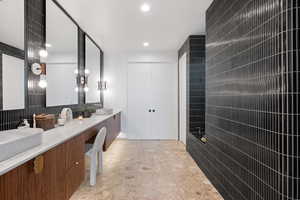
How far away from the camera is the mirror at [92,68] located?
4455 millimetres

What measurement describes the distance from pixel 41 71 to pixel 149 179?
2088 mm

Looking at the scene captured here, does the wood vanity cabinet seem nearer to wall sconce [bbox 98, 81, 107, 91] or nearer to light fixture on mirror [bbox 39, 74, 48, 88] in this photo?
light fixture on mirror [bbox 39, 74, 48, 88]

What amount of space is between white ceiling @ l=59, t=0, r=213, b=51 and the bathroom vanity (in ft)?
6.18

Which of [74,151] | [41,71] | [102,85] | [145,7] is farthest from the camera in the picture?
[102,85]

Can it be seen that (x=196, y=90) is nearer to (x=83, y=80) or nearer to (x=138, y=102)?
(x=138, y=102)

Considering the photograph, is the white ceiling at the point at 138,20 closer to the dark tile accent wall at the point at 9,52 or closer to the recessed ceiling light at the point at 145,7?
the recessed ceiling light at the point at 145,7

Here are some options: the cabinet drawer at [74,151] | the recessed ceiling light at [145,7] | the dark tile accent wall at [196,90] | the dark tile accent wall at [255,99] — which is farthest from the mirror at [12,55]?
the dark tile accent wall at [196,90]

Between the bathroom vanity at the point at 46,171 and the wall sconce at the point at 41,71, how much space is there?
0.80 metres

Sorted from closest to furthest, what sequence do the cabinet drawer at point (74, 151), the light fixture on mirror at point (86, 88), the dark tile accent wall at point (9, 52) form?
the dark tile accent wall at point (9, 52) < the cabinet drawer at point (74, 151) < the light fixture on mirror at point (86, 88)

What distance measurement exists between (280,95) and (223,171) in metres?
1.39

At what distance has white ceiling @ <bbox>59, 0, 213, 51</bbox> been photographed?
296cm

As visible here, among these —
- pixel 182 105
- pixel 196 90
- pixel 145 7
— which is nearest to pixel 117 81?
pixel 182 105

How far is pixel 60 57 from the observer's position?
3082mm

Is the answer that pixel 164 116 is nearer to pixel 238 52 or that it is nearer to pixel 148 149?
pixel 148 149
